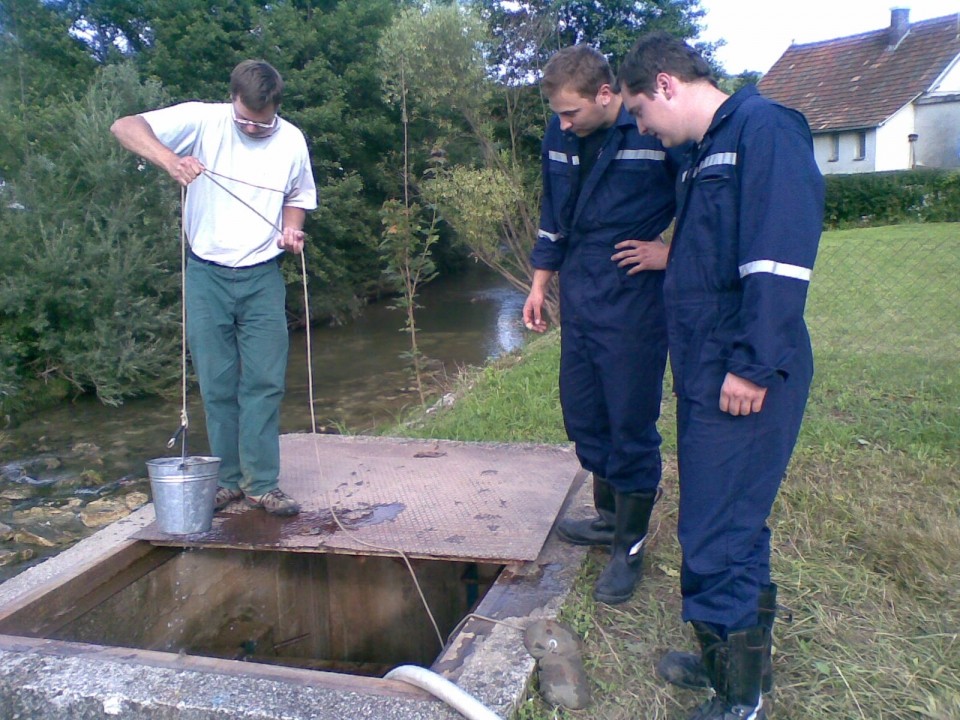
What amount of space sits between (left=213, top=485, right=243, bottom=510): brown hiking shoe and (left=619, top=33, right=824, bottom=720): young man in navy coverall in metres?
2.23

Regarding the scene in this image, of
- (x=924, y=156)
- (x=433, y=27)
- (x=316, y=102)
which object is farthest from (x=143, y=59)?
(x=924, y=156)

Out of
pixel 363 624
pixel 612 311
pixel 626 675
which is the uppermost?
pixel 612 311

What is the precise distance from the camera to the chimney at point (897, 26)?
29844 mm

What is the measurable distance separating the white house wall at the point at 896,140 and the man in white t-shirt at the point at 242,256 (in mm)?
29073

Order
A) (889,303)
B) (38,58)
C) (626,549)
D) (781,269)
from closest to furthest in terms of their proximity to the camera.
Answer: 1. (781,269)
2. (626,549)
3. (889,303)
4. (38,58)

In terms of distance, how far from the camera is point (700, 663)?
8.70 ft

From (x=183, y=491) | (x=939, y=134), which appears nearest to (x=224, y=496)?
(x=183, y=491)

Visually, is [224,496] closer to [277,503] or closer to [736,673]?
[277,503]

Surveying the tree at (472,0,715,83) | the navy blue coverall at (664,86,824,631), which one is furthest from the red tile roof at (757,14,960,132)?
the navy blue coverall at (664,86,824,631)

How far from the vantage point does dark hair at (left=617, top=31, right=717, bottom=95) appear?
2355mm

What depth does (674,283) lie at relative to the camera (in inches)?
94.9

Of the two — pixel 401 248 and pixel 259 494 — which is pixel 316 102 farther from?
pixel 259 494

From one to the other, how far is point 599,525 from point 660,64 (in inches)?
70.6

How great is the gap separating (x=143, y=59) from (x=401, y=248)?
11210 mm
